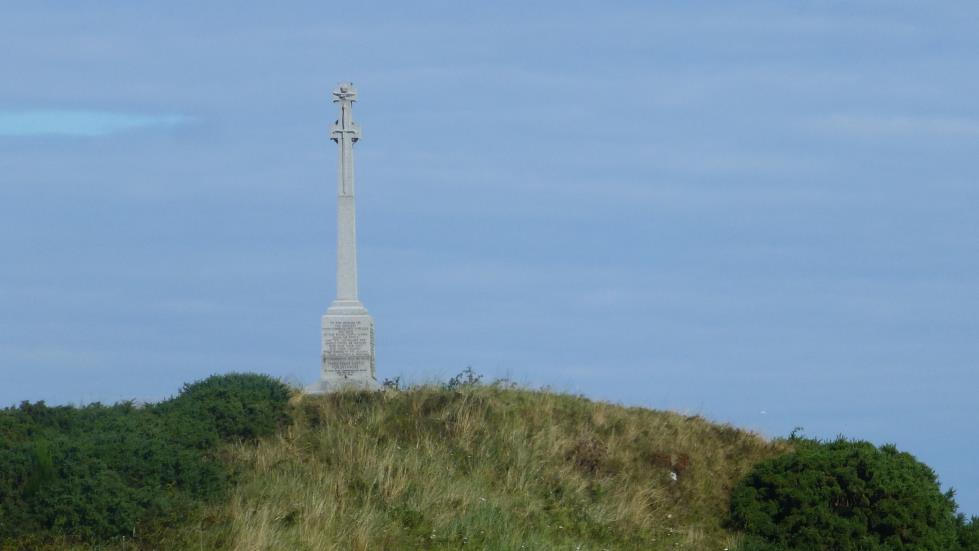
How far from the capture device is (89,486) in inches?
707

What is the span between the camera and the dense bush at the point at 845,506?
72.0ft

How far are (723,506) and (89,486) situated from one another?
12.2 m

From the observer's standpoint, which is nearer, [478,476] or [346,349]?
[478,476]

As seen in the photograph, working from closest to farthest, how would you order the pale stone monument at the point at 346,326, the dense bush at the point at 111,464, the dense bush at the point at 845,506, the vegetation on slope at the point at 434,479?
the dense bush at the point at 111,464 < the vegetation on slope at the point at 434,479 < the dense bush at the point at 845,506 < the pale stone monument at the point at 346,326

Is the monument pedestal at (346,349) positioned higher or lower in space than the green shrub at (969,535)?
higher

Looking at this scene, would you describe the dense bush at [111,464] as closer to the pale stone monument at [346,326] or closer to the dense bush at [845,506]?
the pale stone monument at [346,326]

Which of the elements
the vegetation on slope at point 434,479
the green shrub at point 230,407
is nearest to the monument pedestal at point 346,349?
the vegetation on slope at point 434,479

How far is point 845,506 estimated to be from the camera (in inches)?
885

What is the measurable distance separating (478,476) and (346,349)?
641cm

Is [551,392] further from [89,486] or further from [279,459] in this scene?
[89,486]

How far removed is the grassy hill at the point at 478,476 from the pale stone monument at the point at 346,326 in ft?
4.85

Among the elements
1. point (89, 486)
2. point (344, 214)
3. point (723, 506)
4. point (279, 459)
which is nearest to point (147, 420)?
point (279, 459)

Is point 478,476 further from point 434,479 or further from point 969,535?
point 969,535

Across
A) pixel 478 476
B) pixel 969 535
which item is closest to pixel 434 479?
pixel 478 476
